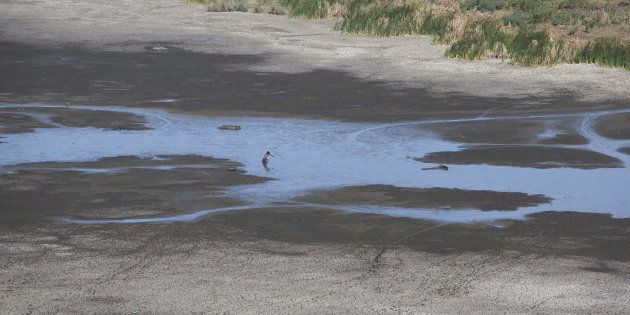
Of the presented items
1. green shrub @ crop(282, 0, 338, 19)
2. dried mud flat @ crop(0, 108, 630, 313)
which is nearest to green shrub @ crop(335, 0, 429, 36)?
green shrub @ crop(282, 0, 338, 19)

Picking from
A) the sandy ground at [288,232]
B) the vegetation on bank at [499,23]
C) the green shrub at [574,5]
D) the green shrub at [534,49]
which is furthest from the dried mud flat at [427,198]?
the green shrub at [574,5]

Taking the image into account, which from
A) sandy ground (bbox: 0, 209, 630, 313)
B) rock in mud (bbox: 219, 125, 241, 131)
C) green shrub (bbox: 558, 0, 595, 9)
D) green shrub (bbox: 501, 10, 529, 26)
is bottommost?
green shrub (bbox: 558, 0, 595, 9)

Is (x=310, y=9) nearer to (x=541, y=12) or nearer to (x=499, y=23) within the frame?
(x=499, y=23)

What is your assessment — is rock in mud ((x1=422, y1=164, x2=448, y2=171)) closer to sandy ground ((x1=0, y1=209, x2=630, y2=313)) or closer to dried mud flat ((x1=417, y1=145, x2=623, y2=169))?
dried mud flat ((x1=417, y1=145, x2=623, y2=169))

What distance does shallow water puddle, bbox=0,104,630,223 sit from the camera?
522 inches

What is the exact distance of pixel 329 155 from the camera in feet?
51.6

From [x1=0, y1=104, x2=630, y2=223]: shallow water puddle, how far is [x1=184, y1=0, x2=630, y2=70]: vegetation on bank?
591cm

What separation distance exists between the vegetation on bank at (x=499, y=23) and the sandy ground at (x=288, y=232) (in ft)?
3.69

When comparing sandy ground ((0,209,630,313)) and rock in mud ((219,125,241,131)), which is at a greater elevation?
sandy ground ((0,209,630,313))

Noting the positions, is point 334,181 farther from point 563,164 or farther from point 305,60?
point 305,60

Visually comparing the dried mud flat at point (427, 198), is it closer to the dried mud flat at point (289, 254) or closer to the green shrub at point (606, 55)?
the dried mud flat at point (289, 254)

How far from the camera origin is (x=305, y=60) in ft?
82.3

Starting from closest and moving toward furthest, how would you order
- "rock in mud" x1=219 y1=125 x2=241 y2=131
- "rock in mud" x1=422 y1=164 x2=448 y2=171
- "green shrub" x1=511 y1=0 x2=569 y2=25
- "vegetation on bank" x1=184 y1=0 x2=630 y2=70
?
"rock in mud" x1=422 y1=164 x2=448 y2=171
"rock in mud" x1=219 y1=125 x2=241 y2=131
"vegetation on bank" x1=184 y1=0 x2=630 y2=70
"green shrub" x1=511 y1=0 x2=569 y2=25

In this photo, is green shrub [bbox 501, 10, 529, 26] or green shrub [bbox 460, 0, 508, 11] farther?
green shrub [bbox 460, 0, 508, 11]
